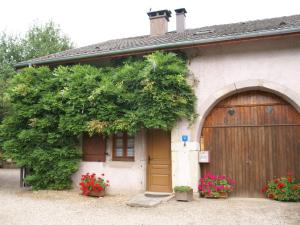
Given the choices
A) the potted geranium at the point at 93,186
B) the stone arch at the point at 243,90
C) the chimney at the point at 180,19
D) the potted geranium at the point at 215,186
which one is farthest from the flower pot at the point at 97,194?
the chimney at the point at 180,19

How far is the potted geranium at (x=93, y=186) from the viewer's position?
28.2 feet

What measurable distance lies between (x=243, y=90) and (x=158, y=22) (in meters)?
6.01

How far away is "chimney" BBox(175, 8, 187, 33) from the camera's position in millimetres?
12656

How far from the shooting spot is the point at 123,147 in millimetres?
9359

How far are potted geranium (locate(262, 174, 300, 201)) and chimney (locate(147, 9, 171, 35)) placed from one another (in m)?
7.63

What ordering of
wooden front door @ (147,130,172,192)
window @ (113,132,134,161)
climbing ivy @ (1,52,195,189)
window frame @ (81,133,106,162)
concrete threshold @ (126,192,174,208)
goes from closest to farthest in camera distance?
concrete threshold @ (126,192,174,208)
climbing ivy @ (1,52,195,189)
wooden front door @ (147,130,172,192)
window @ (113,132,134,161)
window frame @ (81,133,106,162)

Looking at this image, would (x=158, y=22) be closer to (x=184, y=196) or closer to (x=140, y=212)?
(x=184, y=196)

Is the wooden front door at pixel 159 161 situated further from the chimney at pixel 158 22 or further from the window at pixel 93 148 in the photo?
the chimney at pixel 158 22

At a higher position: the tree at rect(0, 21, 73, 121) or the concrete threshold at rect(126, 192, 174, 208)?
the tree at rect(0, 21, 73, 121)

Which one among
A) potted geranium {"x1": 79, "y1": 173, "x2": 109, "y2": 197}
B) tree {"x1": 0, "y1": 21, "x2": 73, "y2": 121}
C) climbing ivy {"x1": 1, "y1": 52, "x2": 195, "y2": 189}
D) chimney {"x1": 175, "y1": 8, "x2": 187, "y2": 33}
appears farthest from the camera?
tree {"x1": 0, "y1": 21, "x2": 73, "y2": 121}

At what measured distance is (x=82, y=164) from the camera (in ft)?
32.0

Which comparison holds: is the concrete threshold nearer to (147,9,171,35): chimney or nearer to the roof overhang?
the roof overhang

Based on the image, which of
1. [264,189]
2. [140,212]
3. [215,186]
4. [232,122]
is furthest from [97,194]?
[264,189]

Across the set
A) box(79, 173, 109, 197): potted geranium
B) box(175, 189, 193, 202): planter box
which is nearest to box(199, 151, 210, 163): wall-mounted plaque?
box(175, 189, 193, 202): planter box
